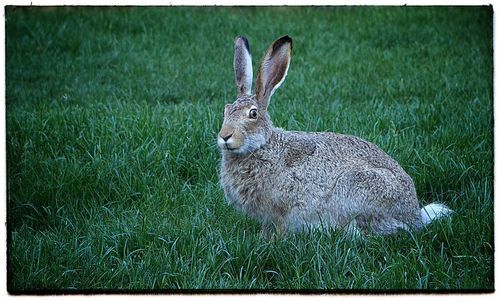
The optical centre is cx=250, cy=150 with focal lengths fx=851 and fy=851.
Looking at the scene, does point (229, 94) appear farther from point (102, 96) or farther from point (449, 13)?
point (449, 13)

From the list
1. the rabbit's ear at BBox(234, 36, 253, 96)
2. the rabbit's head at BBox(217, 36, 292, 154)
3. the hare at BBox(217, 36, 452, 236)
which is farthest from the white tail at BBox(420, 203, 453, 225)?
the rabbit's ear at BBox(234, 36, 253, 96)

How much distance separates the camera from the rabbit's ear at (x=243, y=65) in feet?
11.9

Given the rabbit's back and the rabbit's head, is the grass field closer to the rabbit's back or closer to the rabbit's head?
the rabbit's back

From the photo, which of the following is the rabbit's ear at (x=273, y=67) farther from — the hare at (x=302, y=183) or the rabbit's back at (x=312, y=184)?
the rabbit's back at (x=312, y=184)

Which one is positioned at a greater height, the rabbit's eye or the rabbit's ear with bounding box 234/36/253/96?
the rabbit's ear with bounding box 234/36/253/96

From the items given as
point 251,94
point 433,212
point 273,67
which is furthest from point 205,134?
point 433,212

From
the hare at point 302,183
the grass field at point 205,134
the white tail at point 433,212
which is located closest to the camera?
the grass field at point 205,134

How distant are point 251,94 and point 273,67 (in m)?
0.16

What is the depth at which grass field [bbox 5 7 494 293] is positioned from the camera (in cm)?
353

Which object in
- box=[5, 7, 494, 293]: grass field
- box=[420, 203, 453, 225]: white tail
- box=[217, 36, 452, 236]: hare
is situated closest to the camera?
box=[5, 7, 494, 293]: grass field

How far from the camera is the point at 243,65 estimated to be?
3.63m

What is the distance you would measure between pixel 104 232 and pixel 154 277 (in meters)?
0.40

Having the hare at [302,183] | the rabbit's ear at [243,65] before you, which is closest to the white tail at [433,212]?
the hare at [302,183]
